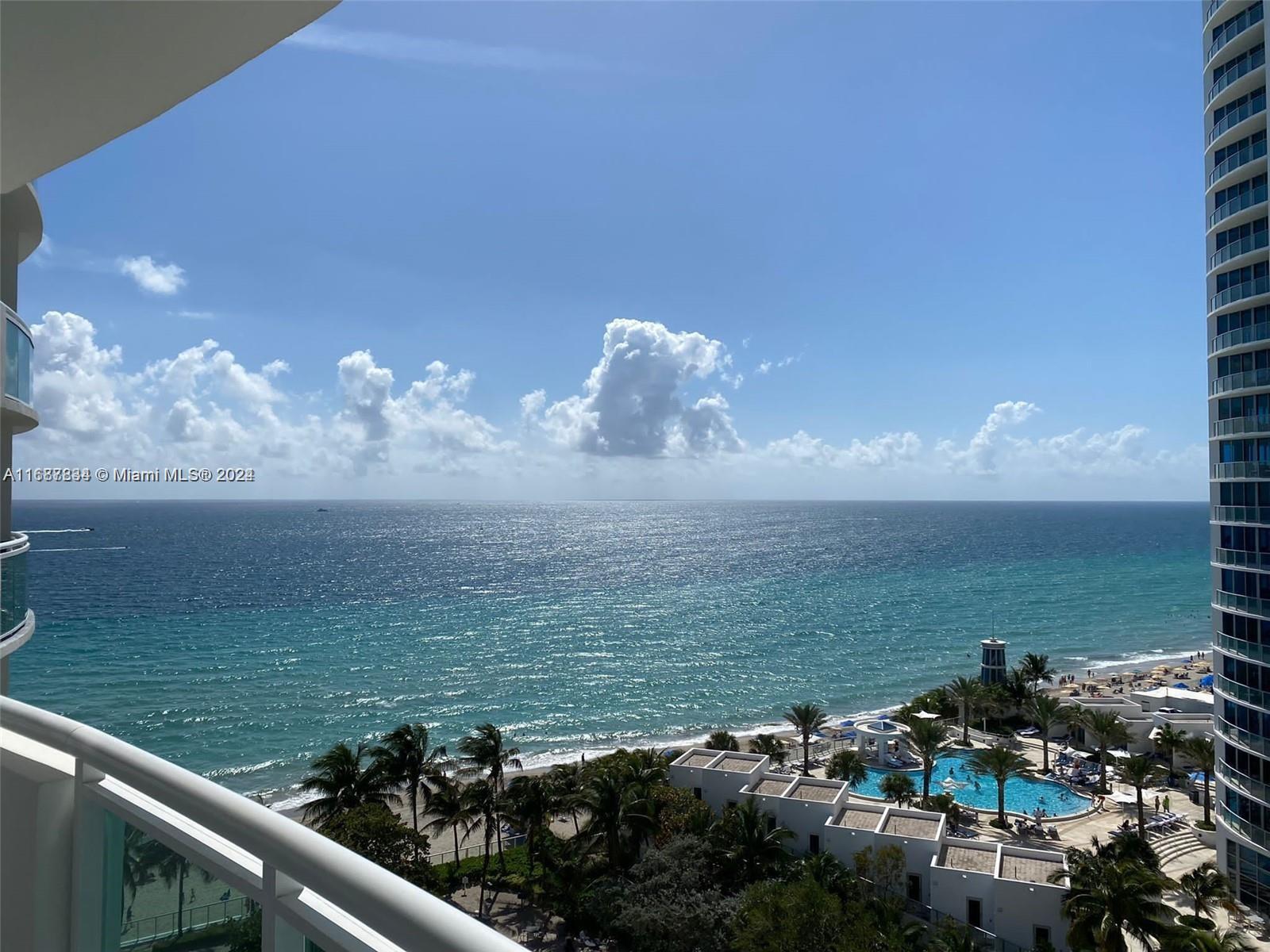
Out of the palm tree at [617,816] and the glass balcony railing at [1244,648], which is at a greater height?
the glass balcony railing at [1244,648]

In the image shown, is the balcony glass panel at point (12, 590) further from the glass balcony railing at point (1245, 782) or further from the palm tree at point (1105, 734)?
the palm tree at point (1105, 734)

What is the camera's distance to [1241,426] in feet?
67.4

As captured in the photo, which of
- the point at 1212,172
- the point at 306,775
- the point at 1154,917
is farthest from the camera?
the point at 306,775

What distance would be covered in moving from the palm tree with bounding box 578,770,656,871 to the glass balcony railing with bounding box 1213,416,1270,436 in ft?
63.4

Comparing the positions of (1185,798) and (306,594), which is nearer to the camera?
(1185,798)

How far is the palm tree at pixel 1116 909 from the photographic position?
1586cm

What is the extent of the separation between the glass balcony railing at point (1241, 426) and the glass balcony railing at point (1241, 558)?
10.6ft

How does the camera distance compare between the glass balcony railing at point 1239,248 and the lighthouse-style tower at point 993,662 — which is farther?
the lighthouse-style tower at point 993,662

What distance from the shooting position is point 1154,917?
16172 mm

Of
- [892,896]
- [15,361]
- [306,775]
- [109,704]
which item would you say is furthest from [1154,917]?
[109,704]

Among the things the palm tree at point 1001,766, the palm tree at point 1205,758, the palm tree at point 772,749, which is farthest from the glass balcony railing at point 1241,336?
the palm tree at point 772,749

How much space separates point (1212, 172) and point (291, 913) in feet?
94.5

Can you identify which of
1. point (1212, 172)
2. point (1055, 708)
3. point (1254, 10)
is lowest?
point (1055, 708)

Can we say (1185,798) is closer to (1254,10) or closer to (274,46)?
(1254,10)
